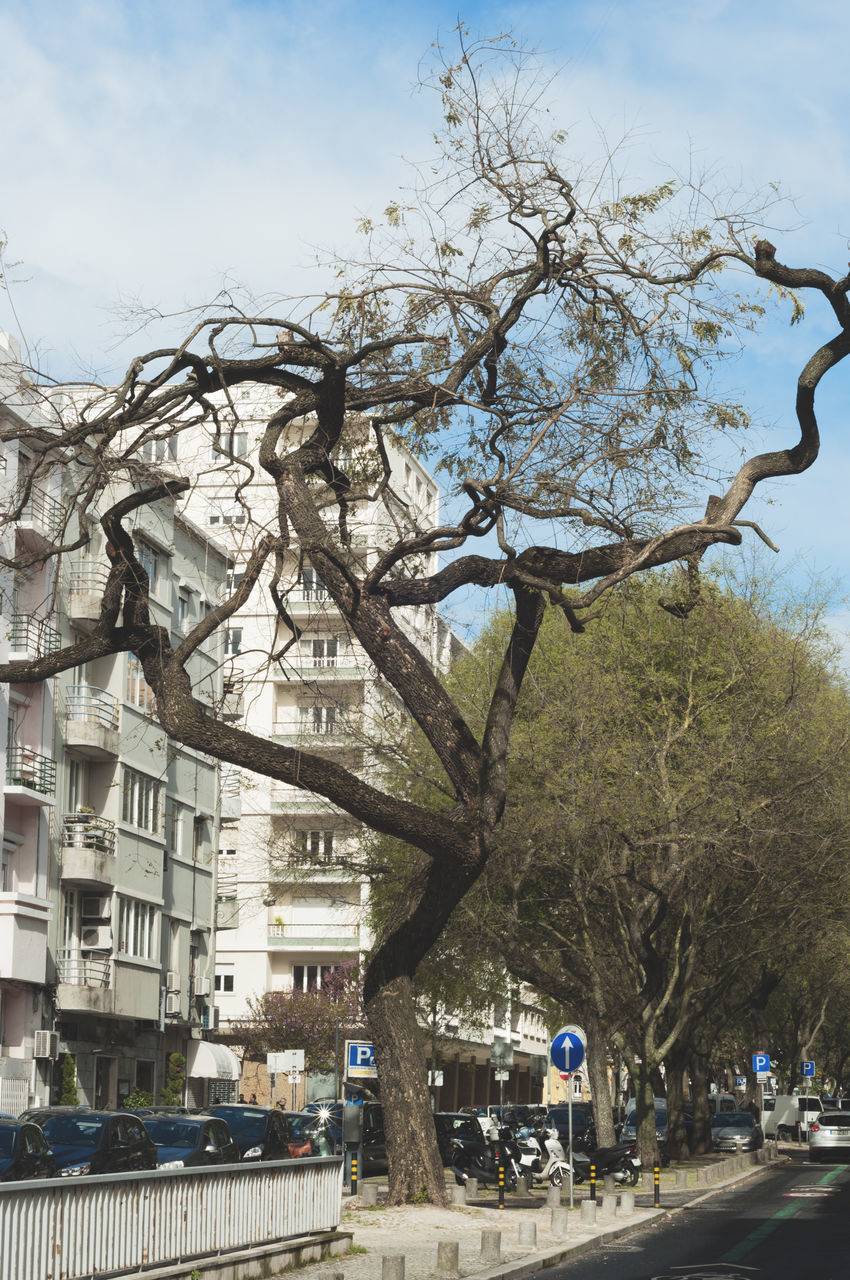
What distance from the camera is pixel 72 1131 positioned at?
18.8 metres

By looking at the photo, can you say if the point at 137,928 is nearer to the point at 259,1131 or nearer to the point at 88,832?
the point at 88,832

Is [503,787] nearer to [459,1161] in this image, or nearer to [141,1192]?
[141,1192]

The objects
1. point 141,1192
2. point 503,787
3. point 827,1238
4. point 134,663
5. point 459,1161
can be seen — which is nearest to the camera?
point 141,1192

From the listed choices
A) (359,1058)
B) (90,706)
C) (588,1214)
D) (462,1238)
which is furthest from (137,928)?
(462,1238)

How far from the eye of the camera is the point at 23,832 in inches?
1540

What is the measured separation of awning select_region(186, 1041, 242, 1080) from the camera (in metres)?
47.9

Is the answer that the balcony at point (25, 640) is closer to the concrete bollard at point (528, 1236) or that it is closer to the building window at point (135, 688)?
the building window at point (135, 688)

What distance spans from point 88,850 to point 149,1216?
28870 mm

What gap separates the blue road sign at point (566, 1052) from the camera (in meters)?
24.5

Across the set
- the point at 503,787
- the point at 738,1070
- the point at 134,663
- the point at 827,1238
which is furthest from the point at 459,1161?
the point at 738,1070

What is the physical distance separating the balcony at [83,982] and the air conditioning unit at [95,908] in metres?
0.96

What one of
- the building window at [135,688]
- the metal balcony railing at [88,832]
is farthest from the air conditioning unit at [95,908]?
the building window at [135,688]

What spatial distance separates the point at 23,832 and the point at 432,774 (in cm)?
1094

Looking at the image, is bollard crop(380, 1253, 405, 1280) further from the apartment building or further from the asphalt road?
the apartment building
